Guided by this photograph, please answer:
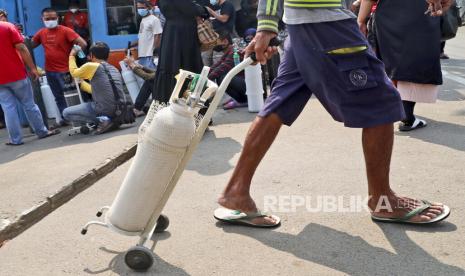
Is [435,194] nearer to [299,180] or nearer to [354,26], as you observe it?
[299,180]

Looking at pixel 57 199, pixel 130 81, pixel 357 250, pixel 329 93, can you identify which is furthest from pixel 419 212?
pixel 130 81

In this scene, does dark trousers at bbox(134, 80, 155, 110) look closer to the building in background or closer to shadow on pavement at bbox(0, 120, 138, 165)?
shadow on pavement at bbox(0, 120, 138, 165)

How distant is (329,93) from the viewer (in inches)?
120

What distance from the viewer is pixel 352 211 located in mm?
3621

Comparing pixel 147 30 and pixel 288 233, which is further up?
pixel 147 30

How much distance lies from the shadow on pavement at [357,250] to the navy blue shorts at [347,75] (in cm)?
68

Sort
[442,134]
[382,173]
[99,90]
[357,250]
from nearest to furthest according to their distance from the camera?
1. [357,250]
2. [382,173]
3. [442,134]
4. [99,90]

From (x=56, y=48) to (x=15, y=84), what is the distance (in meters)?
1.36

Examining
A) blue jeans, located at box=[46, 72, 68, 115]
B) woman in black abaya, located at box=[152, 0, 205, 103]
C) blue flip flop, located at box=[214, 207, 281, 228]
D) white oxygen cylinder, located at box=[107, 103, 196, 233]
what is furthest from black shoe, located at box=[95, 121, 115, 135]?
white oxygen cylinder, located at box=[107, 103, 196, 233]

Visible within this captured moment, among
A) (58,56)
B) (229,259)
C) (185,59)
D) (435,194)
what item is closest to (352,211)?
(435,194)

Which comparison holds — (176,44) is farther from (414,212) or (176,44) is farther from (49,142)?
(414,212)

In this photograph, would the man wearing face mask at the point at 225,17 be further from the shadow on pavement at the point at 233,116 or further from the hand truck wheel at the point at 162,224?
the hand truck wheel at the point at 162,224

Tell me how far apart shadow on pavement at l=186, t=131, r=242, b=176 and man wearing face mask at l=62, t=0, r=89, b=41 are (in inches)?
245

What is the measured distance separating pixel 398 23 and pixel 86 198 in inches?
134
